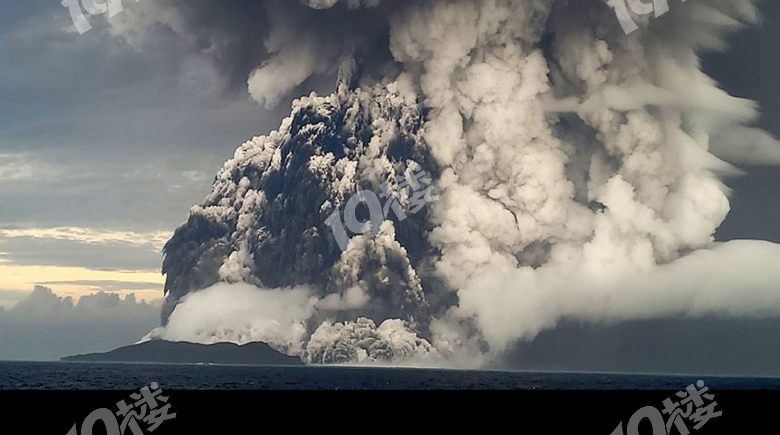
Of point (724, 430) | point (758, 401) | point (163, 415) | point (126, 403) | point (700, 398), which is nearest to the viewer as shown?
point (163, 415)

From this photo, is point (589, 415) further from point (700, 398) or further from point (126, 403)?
point (126, 403)

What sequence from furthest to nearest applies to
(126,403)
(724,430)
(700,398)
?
1. (700,398)
2. (724,430)
3. (126,403)

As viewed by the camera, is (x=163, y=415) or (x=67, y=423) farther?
(x=163, y=415)

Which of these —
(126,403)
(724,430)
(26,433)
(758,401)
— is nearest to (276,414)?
(126,403)

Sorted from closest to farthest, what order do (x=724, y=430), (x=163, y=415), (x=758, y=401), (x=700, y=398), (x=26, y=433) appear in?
1. (x=26, y=433)
2. (x=163, y=415)
3. (x=724, y=430)
4. (x=700, y=398)
5. (x=758, y=401)

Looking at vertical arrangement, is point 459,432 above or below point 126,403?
below

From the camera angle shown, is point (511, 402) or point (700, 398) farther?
point (700, 398)

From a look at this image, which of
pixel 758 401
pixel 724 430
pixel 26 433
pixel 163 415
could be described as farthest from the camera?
pixel 758 401

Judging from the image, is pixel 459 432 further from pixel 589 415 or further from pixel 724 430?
pixel 724 430

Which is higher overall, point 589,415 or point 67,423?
point 67,423

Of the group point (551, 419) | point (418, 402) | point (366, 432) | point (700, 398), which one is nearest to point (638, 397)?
point (700, 398)
